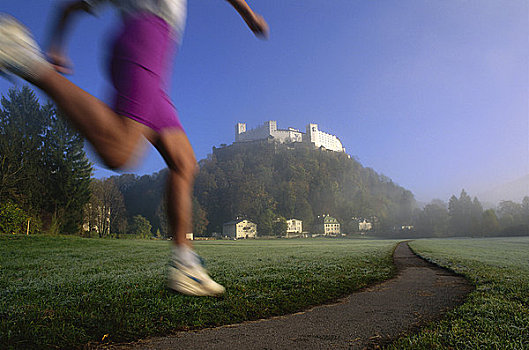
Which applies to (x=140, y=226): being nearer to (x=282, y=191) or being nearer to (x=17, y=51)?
(x=282, y=191)

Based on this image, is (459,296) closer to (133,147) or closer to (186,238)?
(186,238)

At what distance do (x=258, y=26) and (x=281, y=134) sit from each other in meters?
108

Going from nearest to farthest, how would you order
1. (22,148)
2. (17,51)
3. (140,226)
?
(17,51) < (22,148) < (140,226)

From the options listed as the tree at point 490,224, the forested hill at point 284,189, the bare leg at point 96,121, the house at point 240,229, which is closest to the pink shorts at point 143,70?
the bare leg at point 96,121

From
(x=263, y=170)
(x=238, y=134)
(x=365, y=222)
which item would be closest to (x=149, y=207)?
(x=263, y=170)

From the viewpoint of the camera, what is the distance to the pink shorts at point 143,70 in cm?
144

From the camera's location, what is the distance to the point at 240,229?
76000 mm

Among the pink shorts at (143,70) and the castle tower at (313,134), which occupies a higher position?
the castle tower at (313,134)

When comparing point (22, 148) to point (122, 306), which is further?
point (22, 148)

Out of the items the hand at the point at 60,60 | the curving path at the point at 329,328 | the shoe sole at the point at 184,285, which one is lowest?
the curving path at the point at 329,328

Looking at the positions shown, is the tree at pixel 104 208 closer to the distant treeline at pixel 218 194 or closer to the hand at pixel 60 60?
the distant treeline at pixel 218 194

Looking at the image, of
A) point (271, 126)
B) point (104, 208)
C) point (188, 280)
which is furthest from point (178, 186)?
point (271, 126)

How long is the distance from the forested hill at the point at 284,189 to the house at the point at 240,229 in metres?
2.25

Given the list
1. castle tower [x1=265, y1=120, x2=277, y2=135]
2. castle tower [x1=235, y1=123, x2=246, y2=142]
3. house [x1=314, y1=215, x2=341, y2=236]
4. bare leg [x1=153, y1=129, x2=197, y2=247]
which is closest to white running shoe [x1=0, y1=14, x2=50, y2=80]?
bare leg [x1=153, y1=129, x2=197, y2=247]
